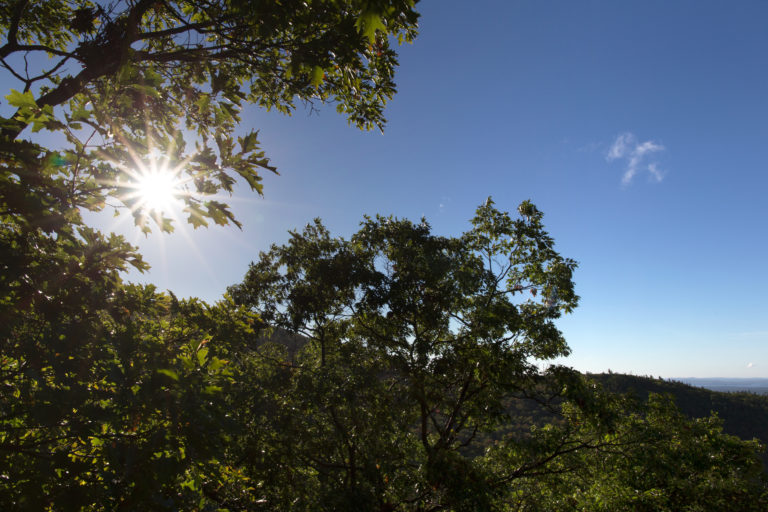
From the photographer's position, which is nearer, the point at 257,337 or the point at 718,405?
the point at 257,337

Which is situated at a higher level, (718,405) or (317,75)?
(317,75)

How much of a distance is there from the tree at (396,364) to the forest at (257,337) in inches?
2.8

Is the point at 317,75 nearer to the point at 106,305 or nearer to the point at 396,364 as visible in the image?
the point at 106,305

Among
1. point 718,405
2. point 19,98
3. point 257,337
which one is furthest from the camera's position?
point 718,405

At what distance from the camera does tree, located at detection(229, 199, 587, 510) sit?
8156mm

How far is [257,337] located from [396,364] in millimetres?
4257

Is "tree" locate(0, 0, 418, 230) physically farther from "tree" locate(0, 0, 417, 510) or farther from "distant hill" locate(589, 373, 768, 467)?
"distant hill" locate(589, 373, 768, 467)

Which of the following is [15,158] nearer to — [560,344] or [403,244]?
[403,244]

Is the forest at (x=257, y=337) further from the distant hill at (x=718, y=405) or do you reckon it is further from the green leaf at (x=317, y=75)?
the distant hill at (x=718, y=405)

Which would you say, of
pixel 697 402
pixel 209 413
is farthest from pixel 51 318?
pixel 697 402

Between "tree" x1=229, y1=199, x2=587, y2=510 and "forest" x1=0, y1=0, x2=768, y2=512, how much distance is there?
0.07m

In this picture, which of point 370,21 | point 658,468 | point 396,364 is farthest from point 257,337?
point 658,468

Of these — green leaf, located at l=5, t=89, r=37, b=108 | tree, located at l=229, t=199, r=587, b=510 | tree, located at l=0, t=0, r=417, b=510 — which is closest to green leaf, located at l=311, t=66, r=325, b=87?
tree, located at l=0, t=0, r=417, b=510

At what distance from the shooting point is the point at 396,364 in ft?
32.8
